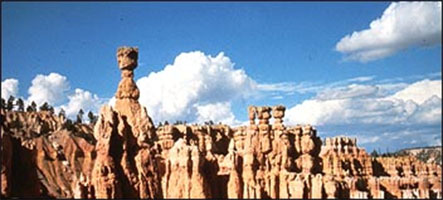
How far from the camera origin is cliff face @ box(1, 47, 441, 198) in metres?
13.4

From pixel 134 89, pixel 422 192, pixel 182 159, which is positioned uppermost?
pixel 134 89

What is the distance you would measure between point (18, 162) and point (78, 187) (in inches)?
51.3

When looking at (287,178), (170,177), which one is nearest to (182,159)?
(170,177)

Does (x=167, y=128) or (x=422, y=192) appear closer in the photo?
(x=167, y=128)

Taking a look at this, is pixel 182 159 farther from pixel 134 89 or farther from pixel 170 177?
pixel 134 89

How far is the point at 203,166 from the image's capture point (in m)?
19.2

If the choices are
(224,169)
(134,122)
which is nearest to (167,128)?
(224,169)

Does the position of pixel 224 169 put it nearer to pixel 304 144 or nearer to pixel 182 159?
pixel 182 159

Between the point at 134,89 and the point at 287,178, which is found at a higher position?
the point at 134,89

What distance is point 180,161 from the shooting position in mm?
18234

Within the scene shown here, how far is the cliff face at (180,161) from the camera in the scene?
13.4 metres

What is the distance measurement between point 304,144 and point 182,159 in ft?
43.4

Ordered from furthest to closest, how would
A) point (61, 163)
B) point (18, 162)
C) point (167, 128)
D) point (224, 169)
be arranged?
point (61, 163) < point (167, 128) < point (224, 169) < point (18, 162)

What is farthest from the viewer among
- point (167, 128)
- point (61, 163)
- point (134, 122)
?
point (61, 163)
